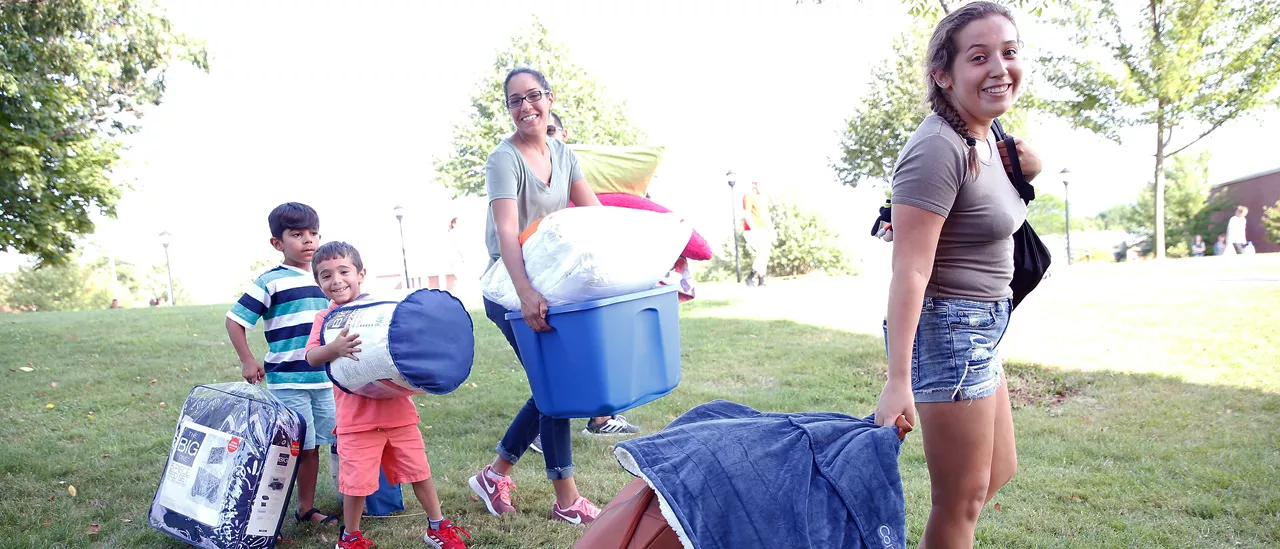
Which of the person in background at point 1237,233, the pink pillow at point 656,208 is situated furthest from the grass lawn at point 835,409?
the person in background at point 1237,233

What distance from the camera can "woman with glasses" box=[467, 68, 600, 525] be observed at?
8.80 ft

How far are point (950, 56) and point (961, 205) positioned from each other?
1.24 feet

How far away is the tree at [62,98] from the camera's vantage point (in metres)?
7.70

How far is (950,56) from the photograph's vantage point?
6.34ft

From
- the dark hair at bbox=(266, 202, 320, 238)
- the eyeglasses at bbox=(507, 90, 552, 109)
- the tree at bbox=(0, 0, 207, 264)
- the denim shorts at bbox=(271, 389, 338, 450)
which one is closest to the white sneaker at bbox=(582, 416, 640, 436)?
the denim shorts at bbox=(271, 389, 338, 450)

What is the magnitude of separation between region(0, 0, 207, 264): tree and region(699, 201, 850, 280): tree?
18306 millimetres

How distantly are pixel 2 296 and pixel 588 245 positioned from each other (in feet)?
117

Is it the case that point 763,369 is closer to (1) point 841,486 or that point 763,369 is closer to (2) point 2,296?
(1) point 841,486

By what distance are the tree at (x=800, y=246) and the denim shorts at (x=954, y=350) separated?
79.6 feet

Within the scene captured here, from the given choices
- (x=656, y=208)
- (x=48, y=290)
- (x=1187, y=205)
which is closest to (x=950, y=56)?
(x=656, y=208)

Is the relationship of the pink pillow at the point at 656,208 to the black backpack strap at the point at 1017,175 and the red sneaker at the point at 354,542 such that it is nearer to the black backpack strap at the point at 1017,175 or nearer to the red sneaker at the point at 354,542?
the black backpack strap at the point at 1017,175

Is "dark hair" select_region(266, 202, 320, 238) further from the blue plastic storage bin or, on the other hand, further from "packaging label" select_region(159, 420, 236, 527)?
the blue plastic storage bin

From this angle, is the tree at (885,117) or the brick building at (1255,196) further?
the brick building at (1255,196)

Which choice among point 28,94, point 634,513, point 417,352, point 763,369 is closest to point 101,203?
point 28,94
